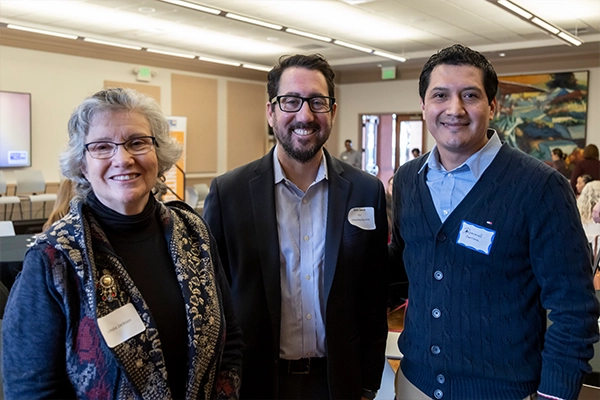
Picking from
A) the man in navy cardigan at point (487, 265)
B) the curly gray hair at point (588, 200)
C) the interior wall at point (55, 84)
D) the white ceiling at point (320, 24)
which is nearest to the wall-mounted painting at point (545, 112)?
the white ceiling at point (320, 24)

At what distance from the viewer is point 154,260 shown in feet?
4.85

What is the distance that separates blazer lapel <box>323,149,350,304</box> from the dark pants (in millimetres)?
257

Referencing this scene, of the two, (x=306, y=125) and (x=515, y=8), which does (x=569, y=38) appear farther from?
(x=306, y=125)

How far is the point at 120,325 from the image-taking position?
4.26 feet

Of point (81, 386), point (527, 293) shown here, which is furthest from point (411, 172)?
point (81, 386)

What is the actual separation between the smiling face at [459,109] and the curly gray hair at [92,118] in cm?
81

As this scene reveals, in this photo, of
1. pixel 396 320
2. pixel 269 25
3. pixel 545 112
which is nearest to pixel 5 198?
pixel 269 25

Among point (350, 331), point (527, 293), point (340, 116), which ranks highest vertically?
point (340, 116)

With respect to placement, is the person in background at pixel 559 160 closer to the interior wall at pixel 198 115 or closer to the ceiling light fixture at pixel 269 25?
the ceiling light fixture at pixel 269 25

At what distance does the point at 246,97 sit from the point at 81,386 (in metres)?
13.7

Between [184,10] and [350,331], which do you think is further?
[184,10]

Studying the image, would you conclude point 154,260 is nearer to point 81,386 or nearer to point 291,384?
point 81,386

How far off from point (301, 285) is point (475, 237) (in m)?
0.64

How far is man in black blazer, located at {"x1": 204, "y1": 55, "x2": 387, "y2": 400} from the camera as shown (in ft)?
6.12
